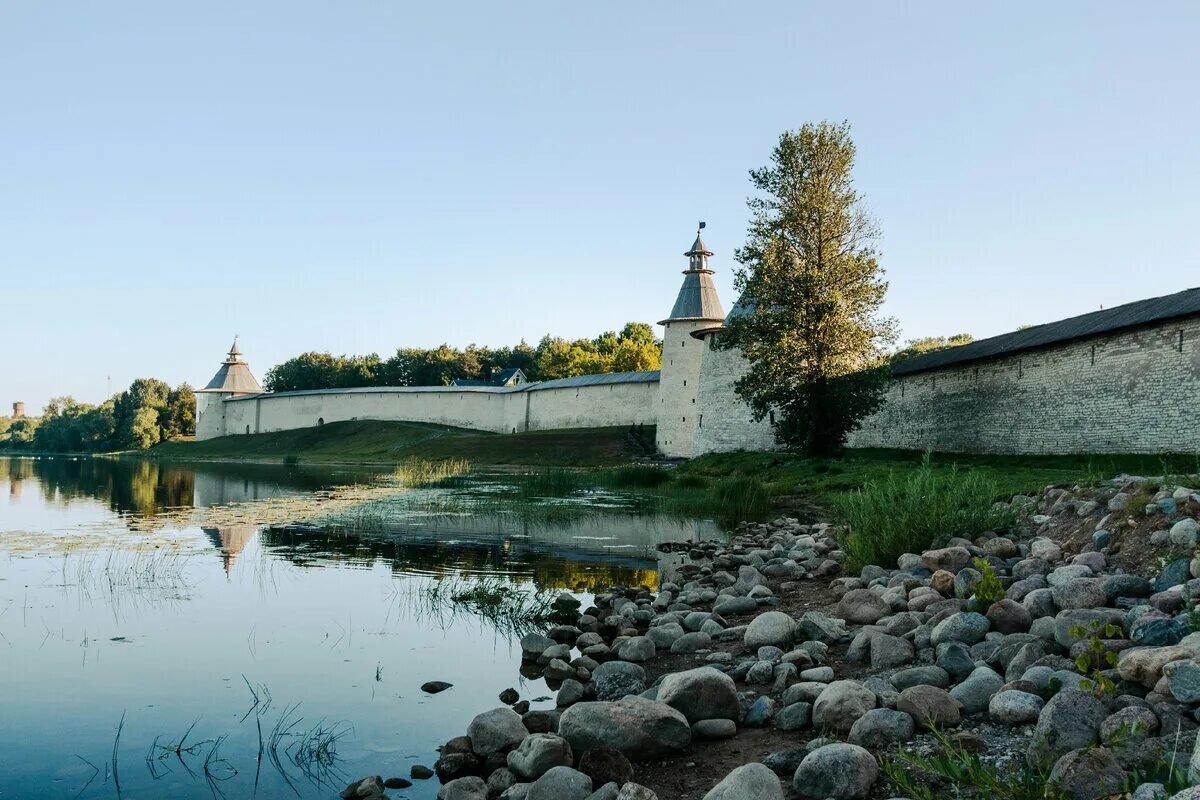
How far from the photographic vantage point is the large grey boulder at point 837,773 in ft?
9.54

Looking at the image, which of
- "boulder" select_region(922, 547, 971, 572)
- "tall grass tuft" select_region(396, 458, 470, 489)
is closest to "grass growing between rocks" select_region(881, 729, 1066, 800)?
"boulder" select_region(922, 547, 971, 572)

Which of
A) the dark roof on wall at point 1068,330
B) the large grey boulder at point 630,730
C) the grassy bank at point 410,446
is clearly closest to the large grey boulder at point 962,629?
the large grey boulder at point 630,730

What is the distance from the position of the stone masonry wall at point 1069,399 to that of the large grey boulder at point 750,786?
49.8 feet

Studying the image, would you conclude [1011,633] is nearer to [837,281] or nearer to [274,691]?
[274,691]

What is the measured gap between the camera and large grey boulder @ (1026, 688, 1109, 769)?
9.31 feet

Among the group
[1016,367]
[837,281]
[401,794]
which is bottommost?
[401,794]

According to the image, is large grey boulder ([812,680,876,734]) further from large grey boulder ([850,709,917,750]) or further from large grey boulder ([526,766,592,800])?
large grey boulder ([526,766,592,800])

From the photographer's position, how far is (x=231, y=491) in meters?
20.9

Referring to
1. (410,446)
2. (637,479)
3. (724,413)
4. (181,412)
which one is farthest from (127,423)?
(637,479)

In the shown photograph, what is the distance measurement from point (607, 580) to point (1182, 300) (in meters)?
13.3

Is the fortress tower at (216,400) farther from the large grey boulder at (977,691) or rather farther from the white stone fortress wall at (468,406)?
the large grey boulder at (977,691)

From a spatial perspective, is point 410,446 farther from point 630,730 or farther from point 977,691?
point 977,691

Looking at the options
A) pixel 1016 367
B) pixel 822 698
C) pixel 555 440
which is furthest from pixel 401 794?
pixel 555 440

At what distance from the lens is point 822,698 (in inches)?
145
